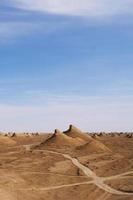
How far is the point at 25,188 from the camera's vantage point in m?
73.4

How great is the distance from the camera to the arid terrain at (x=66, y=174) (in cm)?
7062

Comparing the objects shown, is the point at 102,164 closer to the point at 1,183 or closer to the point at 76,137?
the point at 1,183

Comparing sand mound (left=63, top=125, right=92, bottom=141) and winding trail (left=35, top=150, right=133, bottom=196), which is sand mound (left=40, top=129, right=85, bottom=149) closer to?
sand mound (left=63, top=125, right=92, bottom=141)

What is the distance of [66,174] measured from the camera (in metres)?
84.6

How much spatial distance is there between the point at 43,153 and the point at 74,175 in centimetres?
2900

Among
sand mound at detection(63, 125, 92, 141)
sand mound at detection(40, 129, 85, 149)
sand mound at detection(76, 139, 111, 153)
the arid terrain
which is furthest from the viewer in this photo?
sand mound at detection(63, 125, 92, 141)

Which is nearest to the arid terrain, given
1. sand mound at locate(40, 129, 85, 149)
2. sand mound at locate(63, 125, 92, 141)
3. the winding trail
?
the winding trail

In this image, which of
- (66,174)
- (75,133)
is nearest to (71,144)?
(75,133)

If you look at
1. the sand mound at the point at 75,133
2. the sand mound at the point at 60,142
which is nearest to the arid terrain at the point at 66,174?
the sand mound at the point at 60,142

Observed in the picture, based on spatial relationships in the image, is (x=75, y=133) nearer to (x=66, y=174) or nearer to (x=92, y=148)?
(x=92, y=148)

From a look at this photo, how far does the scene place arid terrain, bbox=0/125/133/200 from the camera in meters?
70.6

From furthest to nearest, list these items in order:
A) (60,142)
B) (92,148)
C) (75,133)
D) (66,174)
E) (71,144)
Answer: (75,133), (60,142), (71,144), (92,148), (66,174)

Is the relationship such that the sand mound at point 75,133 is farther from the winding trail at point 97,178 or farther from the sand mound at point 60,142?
the winding trail at point 97,178

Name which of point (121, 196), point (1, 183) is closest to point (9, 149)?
point (1, 183)
